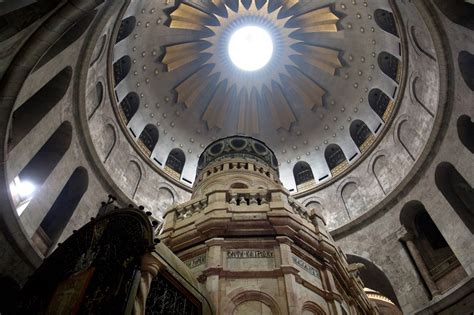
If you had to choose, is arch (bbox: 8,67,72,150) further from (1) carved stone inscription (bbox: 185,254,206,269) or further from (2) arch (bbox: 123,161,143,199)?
(1) carved stone inscription (bbox: 185,254,206,269)

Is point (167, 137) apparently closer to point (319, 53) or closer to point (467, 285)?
point (319, 53)

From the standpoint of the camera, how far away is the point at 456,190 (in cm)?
1472

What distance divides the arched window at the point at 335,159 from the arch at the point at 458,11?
34.7 ft

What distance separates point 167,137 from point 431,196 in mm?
15133

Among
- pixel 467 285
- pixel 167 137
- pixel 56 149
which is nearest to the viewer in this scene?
pixel 467 285

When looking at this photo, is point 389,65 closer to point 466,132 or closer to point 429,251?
point 466,132

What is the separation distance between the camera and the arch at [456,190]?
13891 millimetres

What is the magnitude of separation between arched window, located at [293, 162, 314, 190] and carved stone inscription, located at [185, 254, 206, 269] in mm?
15143

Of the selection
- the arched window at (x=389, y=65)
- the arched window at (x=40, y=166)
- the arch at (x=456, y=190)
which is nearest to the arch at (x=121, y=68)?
the arched window at (x=40, y=166)

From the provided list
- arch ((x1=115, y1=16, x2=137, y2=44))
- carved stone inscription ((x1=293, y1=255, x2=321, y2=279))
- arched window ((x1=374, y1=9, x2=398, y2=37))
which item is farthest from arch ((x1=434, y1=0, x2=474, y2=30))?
arch ((x1=115, y1=16, x2=137, y2=44))

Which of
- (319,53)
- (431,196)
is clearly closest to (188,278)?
(431,196)

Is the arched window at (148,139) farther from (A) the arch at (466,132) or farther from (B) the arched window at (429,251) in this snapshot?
(A) the arch at (466,132)

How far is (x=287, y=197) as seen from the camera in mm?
9508

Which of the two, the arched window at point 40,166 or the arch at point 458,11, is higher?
the arch at point 458,11
